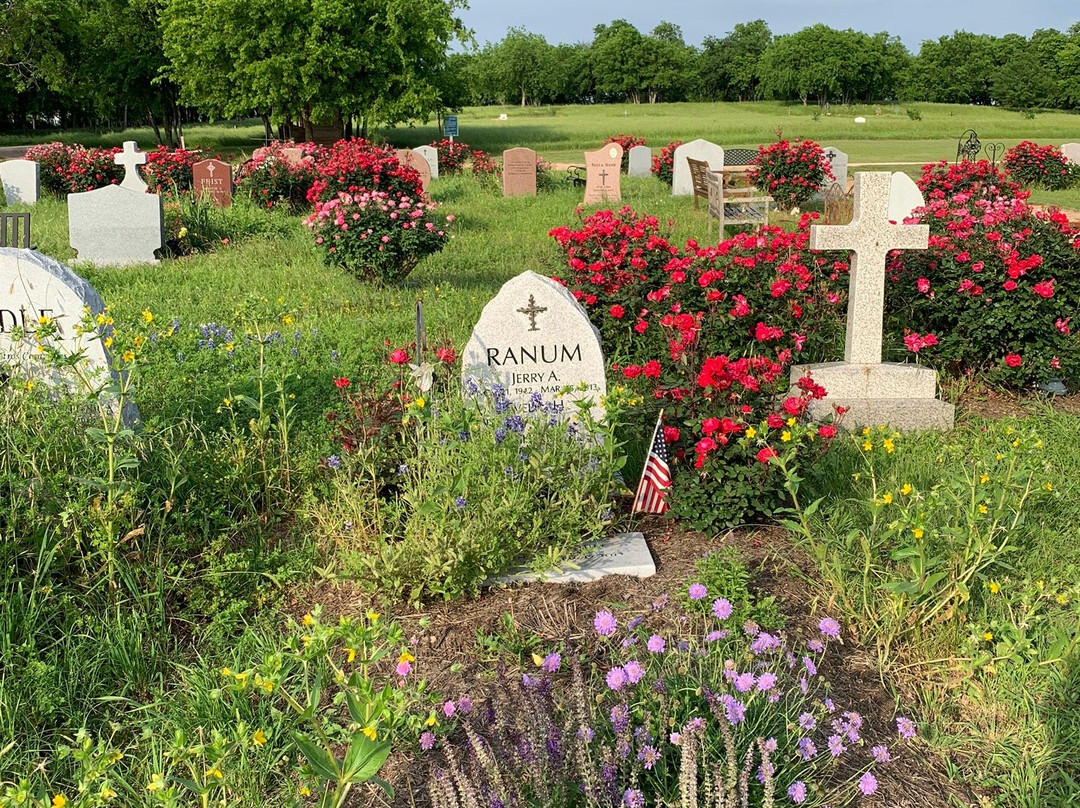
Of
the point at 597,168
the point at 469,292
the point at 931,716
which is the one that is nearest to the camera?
the point at 931,716

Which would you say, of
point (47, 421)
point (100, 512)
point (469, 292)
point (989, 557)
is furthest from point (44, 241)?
point (989, 557)

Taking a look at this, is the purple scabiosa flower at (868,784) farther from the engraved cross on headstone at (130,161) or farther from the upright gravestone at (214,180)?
the upright gravestone at (214,180)

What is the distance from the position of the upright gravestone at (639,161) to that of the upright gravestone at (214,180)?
994 cm

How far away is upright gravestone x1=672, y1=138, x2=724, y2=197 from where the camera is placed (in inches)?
694

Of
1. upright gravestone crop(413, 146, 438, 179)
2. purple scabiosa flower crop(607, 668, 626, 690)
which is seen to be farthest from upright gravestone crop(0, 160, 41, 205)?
purple scabiosa flower crop(607, 668, 626, 690)

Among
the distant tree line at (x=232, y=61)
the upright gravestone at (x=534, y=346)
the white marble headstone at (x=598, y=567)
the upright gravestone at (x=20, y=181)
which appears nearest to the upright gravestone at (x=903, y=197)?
the upright gravestone at (x=534, y=346)

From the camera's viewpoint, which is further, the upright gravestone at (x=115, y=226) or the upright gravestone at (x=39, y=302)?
the upright gravestone at (x=115, y=226)

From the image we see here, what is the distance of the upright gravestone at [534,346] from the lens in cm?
451

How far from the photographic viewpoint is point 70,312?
15.3 feet

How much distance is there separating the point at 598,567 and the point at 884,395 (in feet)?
9.03

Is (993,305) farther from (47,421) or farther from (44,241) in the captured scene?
(44,241)

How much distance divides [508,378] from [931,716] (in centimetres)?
243

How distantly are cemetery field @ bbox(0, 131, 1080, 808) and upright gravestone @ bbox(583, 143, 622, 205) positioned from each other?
1188 cm

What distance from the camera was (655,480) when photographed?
13.4ft
